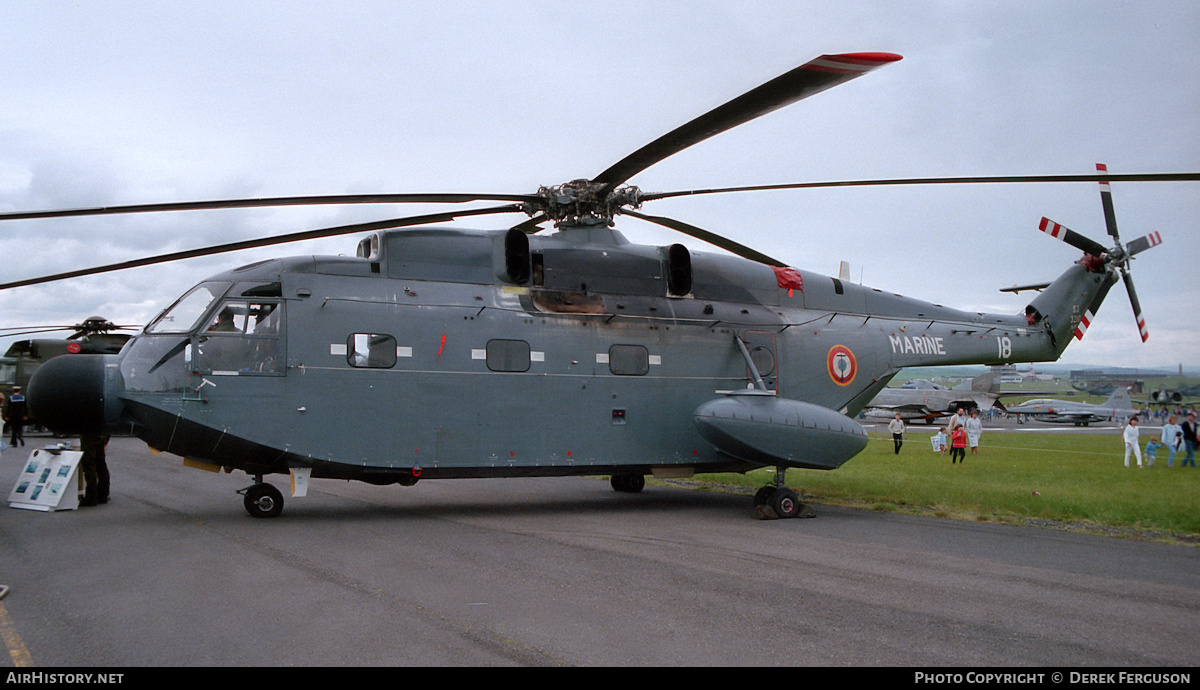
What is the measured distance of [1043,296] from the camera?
1566cm

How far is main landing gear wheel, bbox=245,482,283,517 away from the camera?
1068cm

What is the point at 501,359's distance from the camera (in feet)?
37.3

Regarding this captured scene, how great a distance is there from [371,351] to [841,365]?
8.07m

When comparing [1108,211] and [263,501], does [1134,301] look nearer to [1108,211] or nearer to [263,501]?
[1108,211]

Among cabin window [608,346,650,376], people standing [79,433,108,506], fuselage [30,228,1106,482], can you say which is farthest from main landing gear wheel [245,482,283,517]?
cabin window [608,346,650,376]

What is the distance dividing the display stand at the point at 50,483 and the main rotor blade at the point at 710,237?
30.4ft

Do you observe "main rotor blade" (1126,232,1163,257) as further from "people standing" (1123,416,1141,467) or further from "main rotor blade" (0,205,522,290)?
"main rotor blade" (0,205,522,290)

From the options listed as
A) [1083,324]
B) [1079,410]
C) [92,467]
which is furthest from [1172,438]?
[1079,410]

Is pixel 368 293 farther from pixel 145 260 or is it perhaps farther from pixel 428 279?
pixel 145 260

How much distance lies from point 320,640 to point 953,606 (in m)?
4.91

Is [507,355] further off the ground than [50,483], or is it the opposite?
[507,355]

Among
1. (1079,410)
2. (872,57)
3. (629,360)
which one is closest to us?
(872,57)

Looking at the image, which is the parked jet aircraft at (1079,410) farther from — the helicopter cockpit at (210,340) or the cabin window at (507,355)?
the helicopter cockpit at (210,340)

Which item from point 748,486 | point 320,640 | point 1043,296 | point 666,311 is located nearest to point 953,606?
point 320,640
